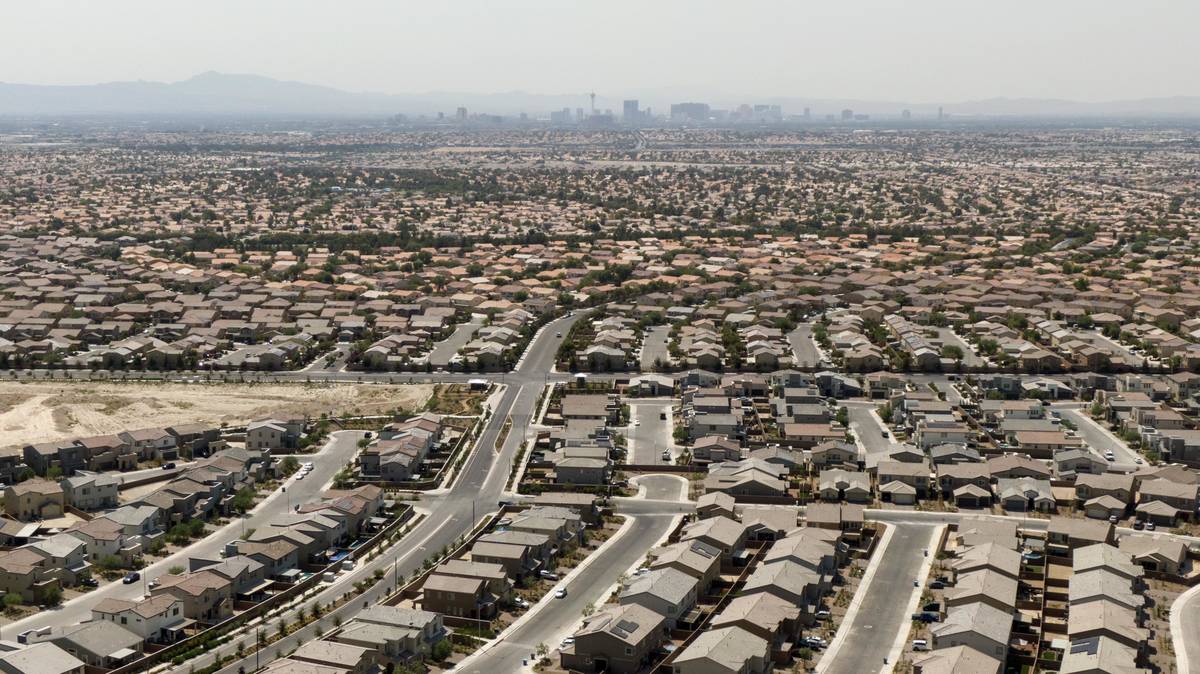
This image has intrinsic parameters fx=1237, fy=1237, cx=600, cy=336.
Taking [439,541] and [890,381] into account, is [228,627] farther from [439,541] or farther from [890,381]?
[890,381]

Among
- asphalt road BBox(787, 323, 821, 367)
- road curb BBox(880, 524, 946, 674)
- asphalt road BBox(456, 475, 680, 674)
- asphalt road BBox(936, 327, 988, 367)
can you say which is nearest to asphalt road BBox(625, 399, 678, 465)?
asphalt road BBox(456, 475, 680, 674)

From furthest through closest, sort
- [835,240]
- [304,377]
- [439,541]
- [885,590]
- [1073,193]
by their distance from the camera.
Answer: [1073,193], [835,240], [304,377], [439,541], [885,590]

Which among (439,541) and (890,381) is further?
(890,381)

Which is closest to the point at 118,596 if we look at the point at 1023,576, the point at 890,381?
the point at 1023,576

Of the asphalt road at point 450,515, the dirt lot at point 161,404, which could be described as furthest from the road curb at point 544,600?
the dirt lot at point 161,404

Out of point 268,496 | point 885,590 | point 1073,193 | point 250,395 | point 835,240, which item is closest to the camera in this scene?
point 885,590

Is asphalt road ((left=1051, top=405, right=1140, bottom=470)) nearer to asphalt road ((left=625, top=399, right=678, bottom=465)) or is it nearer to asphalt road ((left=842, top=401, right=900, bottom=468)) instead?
asphalt road ((left=842, top=401, right=900, bottom=468))

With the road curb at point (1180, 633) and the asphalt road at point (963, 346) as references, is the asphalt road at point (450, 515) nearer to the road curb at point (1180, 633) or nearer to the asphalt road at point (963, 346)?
the road curb at point (1180, 633)
